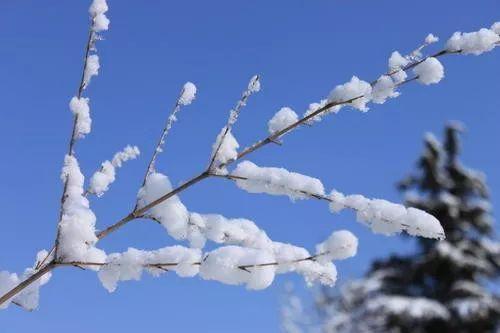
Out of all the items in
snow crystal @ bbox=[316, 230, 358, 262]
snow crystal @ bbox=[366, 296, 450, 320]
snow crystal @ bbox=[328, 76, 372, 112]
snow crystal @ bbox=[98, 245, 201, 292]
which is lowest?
snow crystal @ bbox=[316, 230, 358, 262]

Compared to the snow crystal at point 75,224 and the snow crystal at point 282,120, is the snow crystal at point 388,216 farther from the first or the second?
the snow crystal at point 75,224

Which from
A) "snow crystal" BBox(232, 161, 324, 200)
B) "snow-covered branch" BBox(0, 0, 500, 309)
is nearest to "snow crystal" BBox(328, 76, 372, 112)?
"snow-covered branch" BBox(0, 0, 500, 309)

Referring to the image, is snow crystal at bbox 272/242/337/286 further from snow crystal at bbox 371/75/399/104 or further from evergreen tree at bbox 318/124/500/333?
evergreen tree at bbox 318/124/500/333

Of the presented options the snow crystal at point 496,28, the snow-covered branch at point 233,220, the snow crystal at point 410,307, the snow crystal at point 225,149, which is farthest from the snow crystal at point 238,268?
the snow crystal at point 410,307

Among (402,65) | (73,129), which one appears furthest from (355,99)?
(73,129)

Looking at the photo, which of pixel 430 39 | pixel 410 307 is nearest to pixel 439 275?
pixel 410 307
